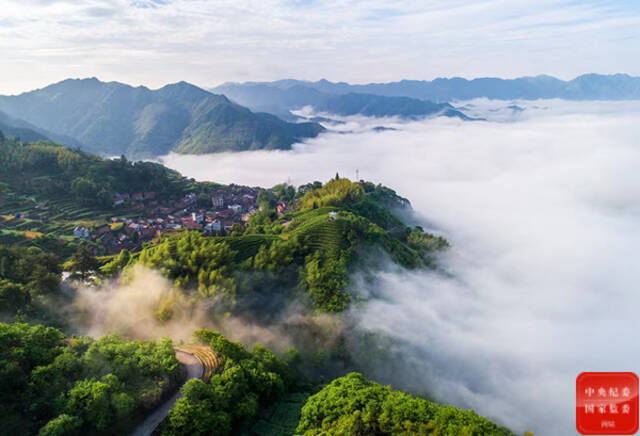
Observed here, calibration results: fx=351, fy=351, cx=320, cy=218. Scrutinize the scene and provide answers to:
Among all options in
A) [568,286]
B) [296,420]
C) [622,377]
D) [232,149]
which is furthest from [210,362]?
[232,149]

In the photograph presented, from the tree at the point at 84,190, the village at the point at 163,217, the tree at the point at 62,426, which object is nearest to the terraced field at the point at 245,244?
the village at the point at 163,217

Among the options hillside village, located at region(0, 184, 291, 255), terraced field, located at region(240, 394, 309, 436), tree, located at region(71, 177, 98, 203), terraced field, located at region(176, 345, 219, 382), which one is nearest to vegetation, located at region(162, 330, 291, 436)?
terraced field, located at region(176, 345, 219, 382)

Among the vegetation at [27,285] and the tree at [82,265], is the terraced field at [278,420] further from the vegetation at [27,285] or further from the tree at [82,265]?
the tree at [82,265]

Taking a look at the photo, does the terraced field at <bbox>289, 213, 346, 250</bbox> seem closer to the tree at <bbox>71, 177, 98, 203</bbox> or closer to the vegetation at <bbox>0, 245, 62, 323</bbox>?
the vegetation at <bbox>0, 245, 62, 323</bbox>

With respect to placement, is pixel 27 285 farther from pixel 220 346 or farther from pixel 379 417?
pixel 379 417

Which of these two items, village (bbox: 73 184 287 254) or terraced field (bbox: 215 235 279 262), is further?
village (bbox: 73 184 287 254)

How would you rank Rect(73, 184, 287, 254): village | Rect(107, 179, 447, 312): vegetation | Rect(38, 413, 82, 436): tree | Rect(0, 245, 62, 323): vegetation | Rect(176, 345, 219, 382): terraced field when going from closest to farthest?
Rect(38, 413, 82, 436): tree < Rect(176, 345, 219, 382): terraced field < Rect(0, 245, 62, 323): vegetation < Rect(107, 179, 447, 312): vegetation < Rect(73, 184, 287, 254): village

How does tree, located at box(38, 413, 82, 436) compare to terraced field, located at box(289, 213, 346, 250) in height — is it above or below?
below
